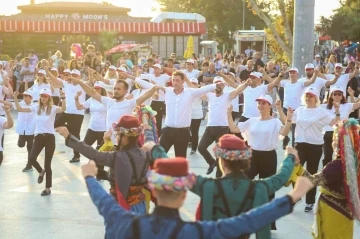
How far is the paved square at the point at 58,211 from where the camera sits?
9.19 metres

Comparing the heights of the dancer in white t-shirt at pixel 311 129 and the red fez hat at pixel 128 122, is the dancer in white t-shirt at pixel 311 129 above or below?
below

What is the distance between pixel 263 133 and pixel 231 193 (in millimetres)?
3813

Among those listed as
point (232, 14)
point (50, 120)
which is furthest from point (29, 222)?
point (232, 14)

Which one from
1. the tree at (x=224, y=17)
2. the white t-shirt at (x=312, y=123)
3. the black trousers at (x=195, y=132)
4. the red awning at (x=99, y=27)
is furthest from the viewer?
the tree at (x=224, y=17)

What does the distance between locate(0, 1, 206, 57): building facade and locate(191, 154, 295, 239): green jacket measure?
4061 centimetres

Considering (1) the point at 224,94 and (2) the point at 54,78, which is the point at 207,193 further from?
(2) the point at 54,78

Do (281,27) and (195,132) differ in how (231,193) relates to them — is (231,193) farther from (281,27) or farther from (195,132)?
(281,27)

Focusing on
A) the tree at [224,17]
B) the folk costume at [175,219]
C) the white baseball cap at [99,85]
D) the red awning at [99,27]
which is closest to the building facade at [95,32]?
the red awning at [99,27]

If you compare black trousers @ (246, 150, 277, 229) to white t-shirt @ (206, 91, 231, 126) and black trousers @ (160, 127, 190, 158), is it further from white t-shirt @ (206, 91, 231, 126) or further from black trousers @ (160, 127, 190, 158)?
white t-shirt @ (206, 91, 231, 126)

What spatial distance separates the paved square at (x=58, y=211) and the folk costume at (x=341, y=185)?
6.49ft

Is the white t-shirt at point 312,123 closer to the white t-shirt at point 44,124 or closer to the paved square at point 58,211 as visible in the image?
the paved square at point 58,211

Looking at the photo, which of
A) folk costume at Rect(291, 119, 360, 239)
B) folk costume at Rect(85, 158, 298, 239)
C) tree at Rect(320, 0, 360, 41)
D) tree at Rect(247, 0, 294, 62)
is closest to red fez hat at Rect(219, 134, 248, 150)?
folk costume at Rect(85, 158, 298, 239)

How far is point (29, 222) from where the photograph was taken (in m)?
9.69

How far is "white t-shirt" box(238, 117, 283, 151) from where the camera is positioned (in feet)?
30.2
